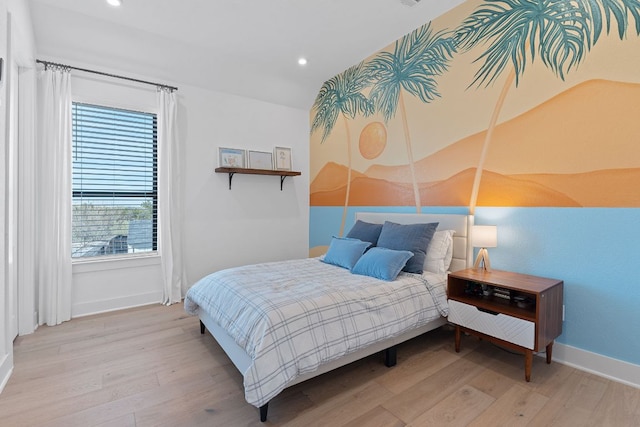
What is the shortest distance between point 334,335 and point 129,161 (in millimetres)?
3144

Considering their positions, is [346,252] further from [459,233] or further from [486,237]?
[486,237]

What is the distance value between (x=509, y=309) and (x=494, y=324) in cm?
16

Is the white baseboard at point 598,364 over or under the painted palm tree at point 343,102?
under

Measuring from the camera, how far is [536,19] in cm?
230

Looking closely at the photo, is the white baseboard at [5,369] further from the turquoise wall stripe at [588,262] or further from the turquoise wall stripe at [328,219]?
the turquoise wall stripe at [588,262]

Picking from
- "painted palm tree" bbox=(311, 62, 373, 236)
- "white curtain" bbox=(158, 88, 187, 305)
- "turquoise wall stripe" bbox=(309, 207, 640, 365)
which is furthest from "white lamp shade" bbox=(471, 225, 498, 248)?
"white curtain" bbox=(158, 88, 187, 305)

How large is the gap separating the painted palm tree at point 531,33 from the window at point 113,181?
3575 millimetres

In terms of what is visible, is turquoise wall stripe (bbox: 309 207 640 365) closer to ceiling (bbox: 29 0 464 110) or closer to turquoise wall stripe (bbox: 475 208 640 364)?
turquoise wall stripe (bbox: 475 208 640 364)

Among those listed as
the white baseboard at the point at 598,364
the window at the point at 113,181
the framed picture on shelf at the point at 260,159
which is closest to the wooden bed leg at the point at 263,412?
the white baseboard at the point at 598,364

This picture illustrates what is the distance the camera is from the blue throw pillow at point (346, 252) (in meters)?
2.83

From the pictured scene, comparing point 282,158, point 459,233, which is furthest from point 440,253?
point 282,158

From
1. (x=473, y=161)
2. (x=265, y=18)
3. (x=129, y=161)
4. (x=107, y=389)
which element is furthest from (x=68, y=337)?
(x=473, y=161)

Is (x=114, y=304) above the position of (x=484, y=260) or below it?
below

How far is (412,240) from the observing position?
8.87 feet
